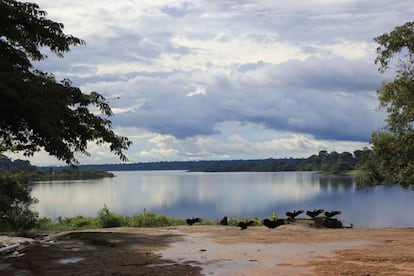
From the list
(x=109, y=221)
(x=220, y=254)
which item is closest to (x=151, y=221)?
(x=109, y=221)

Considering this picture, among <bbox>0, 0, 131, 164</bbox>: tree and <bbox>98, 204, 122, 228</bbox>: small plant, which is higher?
<bbox>0, 0, 131, 164</bbox>: tree

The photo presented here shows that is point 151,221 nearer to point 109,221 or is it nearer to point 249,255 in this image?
point 109,221

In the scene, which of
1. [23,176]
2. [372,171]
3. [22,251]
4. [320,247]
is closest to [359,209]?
[372,171]

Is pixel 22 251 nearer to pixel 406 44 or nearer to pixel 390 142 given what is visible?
pixel 390 142

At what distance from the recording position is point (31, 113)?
35.7 ft

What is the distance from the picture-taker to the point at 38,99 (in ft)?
35.1

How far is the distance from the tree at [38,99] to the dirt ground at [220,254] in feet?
7.76

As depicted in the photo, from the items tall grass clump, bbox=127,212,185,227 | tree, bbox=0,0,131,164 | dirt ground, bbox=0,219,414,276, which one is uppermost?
tree, bbox=0,0,131,164

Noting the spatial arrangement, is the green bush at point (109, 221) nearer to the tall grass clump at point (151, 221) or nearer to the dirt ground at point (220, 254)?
the tall grass clump at point (151, 221)

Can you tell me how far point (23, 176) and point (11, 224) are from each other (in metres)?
2.64

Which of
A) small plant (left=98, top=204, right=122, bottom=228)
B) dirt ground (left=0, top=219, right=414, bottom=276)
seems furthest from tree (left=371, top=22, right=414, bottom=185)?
small plant (left=98, top=204, right=122, bottom=228)

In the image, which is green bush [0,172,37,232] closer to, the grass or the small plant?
the grass

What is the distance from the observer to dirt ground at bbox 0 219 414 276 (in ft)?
32.1

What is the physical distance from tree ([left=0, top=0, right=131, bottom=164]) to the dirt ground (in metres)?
2.37
